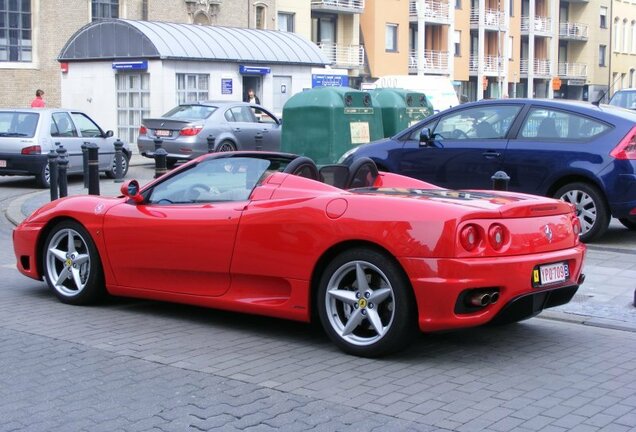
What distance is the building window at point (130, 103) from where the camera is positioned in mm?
32062

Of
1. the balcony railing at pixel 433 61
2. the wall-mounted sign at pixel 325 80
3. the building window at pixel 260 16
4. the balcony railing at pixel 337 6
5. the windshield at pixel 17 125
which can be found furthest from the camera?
the balcony railing at pixel 433 61

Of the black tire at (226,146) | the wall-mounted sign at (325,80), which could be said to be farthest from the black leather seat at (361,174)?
the wall-mounted sign at (325,80)

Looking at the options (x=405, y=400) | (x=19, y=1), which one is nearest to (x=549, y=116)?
(x=405, y=400)

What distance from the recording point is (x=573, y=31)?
256 ft

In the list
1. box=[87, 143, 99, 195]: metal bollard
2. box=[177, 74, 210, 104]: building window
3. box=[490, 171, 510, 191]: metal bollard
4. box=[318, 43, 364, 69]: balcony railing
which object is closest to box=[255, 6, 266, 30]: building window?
box=[318, 43, 364, 69]: balcony railing

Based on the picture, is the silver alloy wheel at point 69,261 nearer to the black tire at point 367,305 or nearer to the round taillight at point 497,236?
the black tire at point 367,305

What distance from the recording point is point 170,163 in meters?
23.1

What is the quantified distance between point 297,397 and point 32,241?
362cm

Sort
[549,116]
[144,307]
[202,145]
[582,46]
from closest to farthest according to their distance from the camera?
[144,307]
[549,116]
[202,145]
[582,46]

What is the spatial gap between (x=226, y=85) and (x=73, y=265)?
87.3ft

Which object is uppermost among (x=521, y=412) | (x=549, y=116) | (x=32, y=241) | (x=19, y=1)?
(x=19, y=1)

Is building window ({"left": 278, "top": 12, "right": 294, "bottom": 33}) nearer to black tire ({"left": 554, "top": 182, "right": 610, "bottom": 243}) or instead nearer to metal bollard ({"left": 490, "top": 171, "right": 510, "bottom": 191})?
black tire ({"left": 554, "top": 182, "right": 610, "bottom": 243})

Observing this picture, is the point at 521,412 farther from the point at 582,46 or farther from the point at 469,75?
the point at 582,46

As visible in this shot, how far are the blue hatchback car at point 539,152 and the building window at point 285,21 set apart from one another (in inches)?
1585
